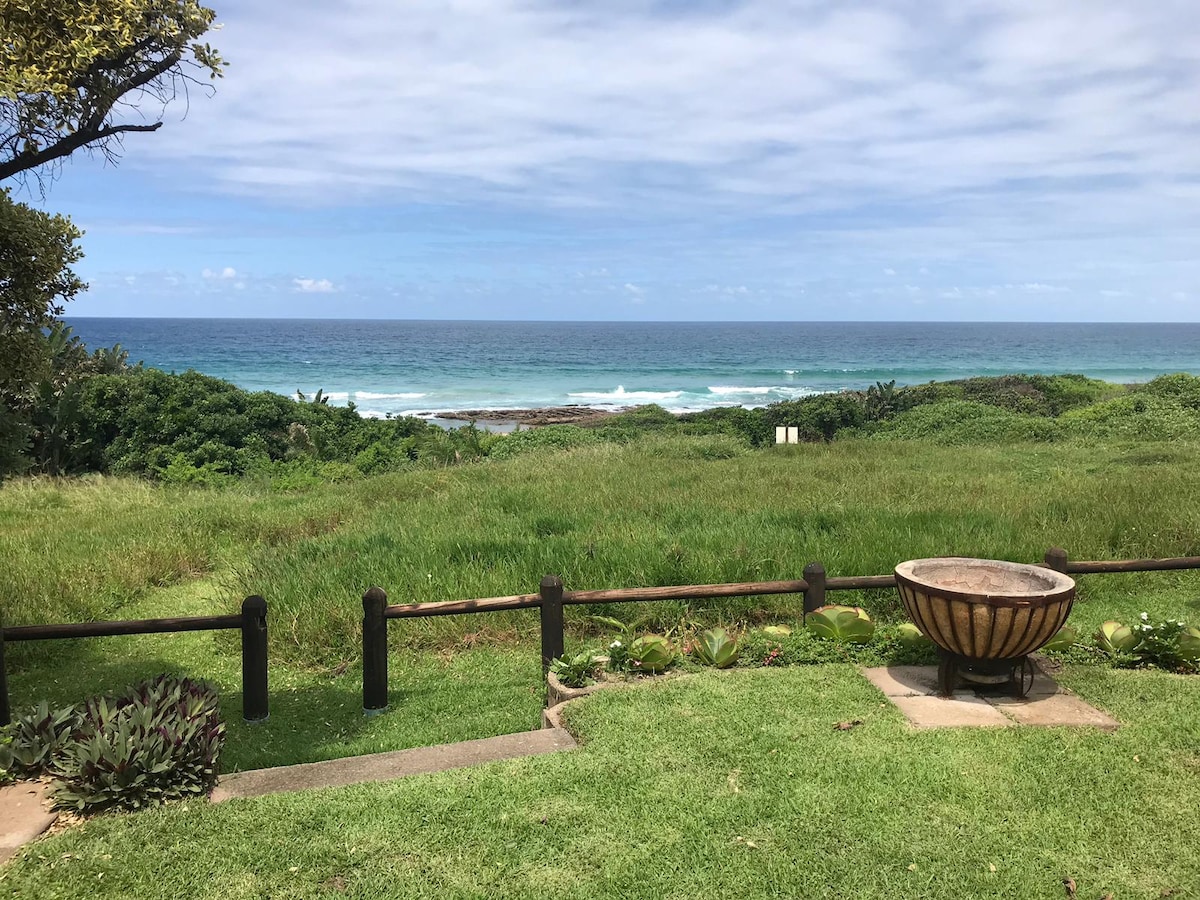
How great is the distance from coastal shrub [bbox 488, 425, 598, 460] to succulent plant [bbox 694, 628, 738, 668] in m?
15.4

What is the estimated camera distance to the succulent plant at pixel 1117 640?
565 centimetres

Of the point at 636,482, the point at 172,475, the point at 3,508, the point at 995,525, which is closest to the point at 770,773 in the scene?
the point at 995,525

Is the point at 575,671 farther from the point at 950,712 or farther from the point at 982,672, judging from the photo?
the point at 982,672

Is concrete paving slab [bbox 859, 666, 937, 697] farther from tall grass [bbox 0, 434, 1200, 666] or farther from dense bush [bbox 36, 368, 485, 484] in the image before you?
dense bush [bbox 36, 368, 485, 484]

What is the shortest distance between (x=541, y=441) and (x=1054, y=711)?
19.4 metres

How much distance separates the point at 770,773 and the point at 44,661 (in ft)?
21.6

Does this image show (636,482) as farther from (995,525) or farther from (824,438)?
(824,438)

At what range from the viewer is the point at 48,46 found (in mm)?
4020

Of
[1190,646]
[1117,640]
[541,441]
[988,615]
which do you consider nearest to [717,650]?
[988,615]

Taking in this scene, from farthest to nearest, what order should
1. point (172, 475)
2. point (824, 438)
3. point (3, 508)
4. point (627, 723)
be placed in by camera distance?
point (824, 438)
point (172, 475)
point (3, 508)
point (627, 723)

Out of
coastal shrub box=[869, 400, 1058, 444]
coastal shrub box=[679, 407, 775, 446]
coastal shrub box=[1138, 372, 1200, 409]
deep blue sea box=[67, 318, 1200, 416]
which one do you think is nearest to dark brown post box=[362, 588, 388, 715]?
coastal shrub box=[869, 400, 1058, 444]

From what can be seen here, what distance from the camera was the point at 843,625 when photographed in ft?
19.2

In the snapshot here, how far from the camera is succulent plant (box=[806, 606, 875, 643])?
5.86m

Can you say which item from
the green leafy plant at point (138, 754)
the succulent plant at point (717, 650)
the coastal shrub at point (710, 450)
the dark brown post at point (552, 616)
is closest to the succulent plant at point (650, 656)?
the succulent plant at point (717, 650)
